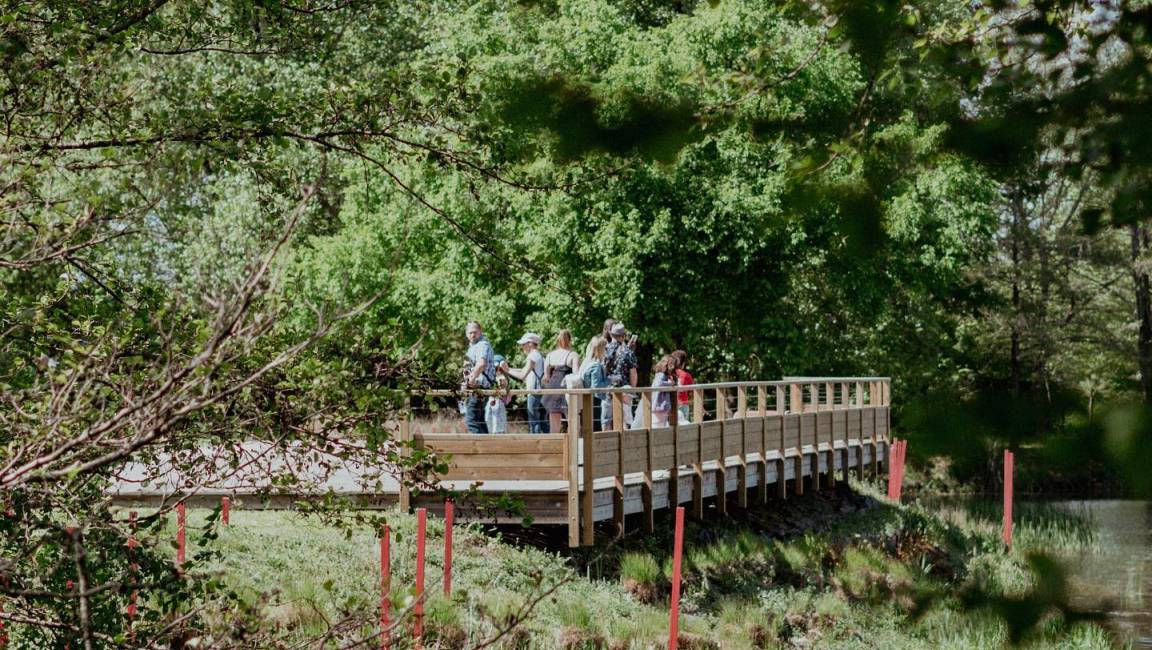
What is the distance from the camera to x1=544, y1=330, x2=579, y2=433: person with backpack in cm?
1491

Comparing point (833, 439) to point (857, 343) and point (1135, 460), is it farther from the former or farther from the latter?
point (1135, 460)

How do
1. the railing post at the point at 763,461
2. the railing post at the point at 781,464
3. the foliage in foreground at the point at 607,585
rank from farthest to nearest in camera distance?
the railing post at the point at 781,464 → the railing post at the point at 763,461 → the foliage in foreground at the point at 607,585

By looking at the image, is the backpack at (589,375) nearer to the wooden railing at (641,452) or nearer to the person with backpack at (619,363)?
the person with backpack at (619,363)

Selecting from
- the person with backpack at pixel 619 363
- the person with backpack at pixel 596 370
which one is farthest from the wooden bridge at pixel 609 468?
the person with backpack at pixel 596 370

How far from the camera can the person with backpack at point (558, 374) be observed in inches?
587

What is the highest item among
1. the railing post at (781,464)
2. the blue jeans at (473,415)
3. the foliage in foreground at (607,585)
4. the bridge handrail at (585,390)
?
the bridge handrail at (585,390)

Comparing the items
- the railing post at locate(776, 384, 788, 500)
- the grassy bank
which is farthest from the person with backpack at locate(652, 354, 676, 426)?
the railing post at locate(776, 384, 788, 500)

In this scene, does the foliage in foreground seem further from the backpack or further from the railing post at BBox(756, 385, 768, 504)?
the backpack

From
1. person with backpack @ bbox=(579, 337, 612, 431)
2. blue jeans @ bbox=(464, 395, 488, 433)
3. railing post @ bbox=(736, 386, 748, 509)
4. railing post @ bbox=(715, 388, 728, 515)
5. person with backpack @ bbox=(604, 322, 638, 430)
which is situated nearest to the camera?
blue jeans @ bbox=(464, 395, 488, 433)

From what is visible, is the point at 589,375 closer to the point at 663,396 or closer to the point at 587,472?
the point at 663,396

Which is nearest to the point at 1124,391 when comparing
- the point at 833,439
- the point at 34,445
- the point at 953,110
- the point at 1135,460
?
the point at 1135,460

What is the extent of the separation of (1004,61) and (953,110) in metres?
0.17

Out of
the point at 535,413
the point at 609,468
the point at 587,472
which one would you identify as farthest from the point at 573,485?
the point at 535,413

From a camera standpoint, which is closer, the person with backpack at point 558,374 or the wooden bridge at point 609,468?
the wooden bridge at point 609,468
